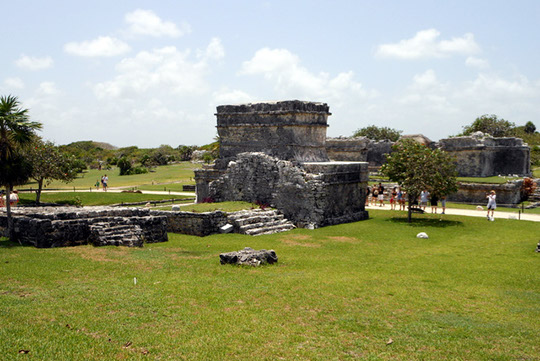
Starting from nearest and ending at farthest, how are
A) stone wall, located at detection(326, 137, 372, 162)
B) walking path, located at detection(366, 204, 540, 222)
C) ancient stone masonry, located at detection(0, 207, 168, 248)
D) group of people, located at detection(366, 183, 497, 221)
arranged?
1. ancient stone masonry, located at detection(0, 207, 168, 248)
2. walking path, located at detection(366, 204, 540, 222)
3. group of people, located at detection(366, 183, 497, 221)
4. stone wall, located at detection(326, 137, 372, 162)

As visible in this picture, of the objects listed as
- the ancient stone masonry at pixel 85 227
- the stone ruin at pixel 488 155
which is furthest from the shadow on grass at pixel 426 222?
the stone ruin at pixel 488 155

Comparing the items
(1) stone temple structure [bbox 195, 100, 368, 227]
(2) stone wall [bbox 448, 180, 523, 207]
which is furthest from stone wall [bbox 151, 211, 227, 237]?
(2) stone wall [bbox 448, 180, 523, 207]

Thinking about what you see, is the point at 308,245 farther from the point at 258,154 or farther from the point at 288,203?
the point at 258,154

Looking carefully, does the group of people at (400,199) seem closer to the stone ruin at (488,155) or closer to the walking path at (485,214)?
the walking path at (485,214)

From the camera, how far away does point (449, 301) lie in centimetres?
986

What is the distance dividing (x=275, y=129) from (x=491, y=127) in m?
48.1

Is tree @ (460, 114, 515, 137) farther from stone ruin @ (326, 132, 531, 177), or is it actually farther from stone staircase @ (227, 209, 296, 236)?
stone staircase @ (227, 209, 296, 236)

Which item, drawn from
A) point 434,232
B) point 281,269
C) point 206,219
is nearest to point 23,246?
point 206,219

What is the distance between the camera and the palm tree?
15.9m

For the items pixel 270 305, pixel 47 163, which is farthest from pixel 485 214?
pixel 47 163

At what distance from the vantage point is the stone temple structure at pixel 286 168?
2155cm

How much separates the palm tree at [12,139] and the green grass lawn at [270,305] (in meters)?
2.42

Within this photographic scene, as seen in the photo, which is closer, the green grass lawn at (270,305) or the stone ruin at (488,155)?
the green grass lawn at (270,305)

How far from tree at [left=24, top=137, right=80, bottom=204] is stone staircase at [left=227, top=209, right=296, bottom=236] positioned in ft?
48.9
